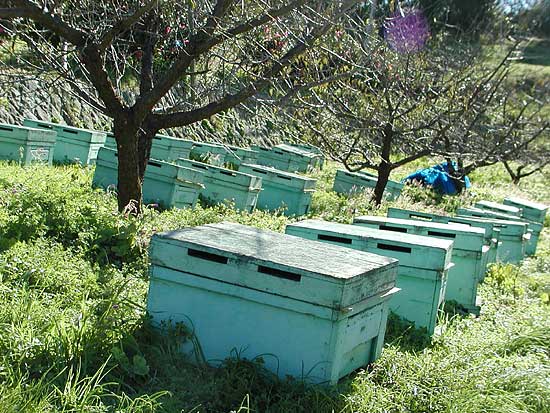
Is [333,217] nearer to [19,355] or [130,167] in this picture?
[130,167]

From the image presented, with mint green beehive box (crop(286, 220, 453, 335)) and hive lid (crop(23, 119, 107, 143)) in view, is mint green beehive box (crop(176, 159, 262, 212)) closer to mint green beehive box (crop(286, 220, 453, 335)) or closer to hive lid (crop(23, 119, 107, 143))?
hive lid (crop(23, 119, 107, 143))

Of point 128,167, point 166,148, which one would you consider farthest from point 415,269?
point 166,148

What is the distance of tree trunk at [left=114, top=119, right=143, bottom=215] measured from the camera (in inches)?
297

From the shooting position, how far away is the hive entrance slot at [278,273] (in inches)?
182

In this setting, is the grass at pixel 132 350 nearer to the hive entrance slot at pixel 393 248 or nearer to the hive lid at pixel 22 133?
the hive entrance slot at pixel 393 248

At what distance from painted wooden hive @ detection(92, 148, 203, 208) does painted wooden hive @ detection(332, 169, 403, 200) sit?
5391mm

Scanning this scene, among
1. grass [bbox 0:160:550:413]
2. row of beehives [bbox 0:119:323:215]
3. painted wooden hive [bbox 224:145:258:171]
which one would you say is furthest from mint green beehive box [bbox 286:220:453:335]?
painted wooden hive [bbox 224:145:258:171]

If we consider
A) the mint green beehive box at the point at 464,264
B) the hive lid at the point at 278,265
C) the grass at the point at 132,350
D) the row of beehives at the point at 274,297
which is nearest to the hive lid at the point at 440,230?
the mint green beehive box at the point at 464,264

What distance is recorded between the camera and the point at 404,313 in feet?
21.5

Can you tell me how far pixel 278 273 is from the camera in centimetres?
467

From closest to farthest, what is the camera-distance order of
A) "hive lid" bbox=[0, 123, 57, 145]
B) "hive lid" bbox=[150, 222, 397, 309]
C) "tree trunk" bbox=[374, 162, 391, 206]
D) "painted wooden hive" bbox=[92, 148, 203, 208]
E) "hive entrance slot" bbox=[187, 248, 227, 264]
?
"hive lid" bbox=[150, 222, 397, 309], "hive entrance slot" bbox=[187, 248, 227, 264], "painted wooden hive" bbox=[92, 148, 203, 208], "hive lid" bbox=[0, 123, 57, 145], "tree trunk" bbox=[374, 162, 391, 206]

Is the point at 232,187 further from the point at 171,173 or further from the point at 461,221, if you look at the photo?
the point at 461,221

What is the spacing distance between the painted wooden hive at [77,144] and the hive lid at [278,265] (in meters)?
7.16

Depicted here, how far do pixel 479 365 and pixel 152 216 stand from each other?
12.0ft
